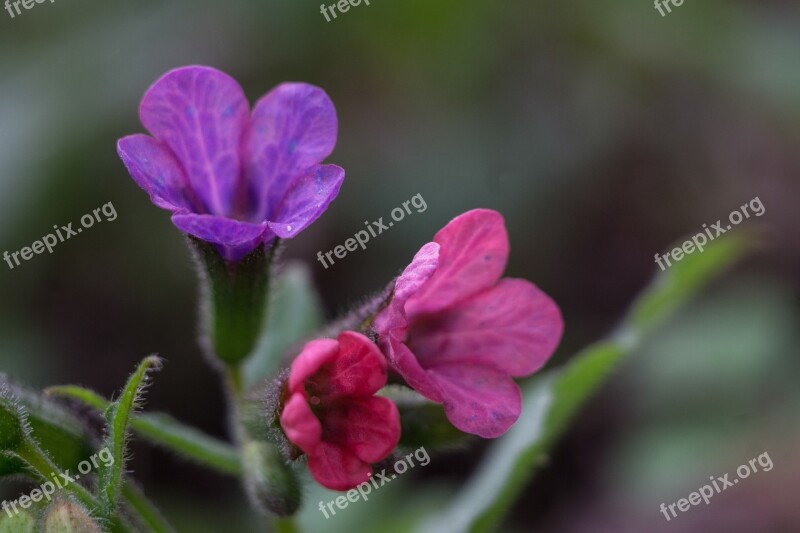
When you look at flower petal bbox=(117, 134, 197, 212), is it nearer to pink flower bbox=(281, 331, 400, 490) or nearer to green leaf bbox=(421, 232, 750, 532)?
pink flower bbox=(281, 331, 400, 490)

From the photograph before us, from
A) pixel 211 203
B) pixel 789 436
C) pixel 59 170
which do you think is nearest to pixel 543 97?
pixel 789 436

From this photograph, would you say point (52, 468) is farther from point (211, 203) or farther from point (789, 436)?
point (789, 436)

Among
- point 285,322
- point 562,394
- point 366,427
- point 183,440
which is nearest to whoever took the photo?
point 366,427

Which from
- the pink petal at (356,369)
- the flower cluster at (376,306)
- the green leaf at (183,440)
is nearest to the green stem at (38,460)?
the green leaf at (183,440)

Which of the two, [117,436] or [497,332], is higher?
[117,436]

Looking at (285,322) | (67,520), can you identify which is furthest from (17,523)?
(285,322)

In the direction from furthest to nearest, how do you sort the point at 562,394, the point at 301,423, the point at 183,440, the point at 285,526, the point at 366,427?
the point at 562,394 → the point at 285,526 → the point at 183,440 → the point at 366,427 → the point at 301,423

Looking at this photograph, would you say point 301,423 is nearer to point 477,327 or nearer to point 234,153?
point 477,327
